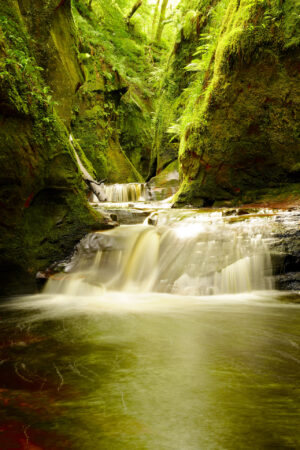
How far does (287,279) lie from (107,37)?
18.6m

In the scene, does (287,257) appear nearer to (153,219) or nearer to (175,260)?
(175,260)

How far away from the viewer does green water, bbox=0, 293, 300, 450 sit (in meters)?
1.17

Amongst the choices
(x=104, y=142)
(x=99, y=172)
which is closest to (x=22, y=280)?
(x=99, y=172)

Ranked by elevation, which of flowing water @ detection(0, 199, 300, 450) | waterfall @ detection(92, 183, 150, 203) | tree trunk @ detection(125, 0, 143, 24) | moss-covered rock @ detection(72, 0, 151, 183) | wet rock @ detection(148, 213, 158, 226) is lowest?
flowing water @ detection(0, 199, 300, 450)

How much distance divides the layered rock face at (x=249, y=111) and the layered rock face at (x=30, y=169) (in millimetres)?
3632

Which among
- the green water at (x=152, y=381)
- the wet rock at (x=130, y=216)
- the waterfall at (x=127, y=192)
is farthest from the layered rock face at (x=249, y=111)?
the green water at (x=152, y=381)

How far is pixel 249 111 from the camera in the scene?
25.4 ft

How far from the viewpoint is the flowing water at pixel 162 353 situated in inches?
47.4

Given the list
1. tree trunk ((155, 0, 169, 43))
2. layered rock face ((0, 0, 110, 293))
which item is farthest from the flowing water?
tree trunk ((155, 0, 169, 43))

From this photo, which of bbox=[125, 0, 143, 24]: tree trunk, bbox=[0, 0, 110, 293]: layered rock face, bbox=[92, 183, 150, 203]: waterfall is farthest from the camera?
bbox=[125, 0, 143, 24]: tree trunk

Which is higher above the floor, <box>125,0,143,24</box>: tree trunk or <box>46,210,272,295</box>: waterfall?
<box>125,0,143,24</box>: tree trunk

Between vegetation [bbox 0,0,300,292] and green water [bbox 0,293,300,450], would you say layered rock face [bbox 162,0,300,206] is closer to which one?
vegetation [bbox 0,0,300,292]

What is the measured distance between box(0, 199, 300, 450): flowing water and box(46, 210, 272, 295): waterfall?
0.02 metres

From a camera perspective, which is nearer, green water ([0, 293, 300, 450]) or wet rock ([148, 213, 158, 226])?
green water ([0, 293, 300, 450])
